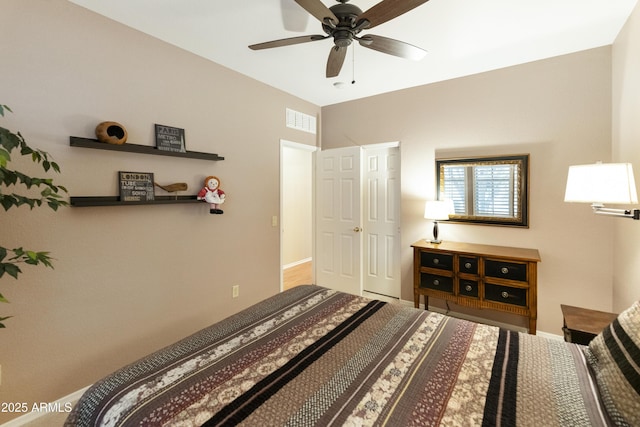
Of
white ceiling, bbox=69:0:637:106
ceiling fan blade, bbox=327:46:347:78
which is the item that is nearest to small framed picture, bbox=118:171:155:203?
white ceiling, bbox=69:0:637:106

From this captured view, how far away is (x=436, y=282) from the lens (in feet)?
9.23

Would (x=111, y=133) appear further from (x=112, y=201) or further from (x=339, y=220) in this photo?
(x=339, y=220)

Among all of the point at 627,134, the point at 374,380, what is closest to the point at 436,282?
the point at 627,134

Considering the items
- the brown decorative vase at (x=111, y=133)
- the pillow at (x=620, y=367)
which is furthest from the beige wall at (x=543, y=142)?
the brown decorative vase at (x=111, y=133)

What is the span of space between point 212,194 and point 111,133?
2.77 feet

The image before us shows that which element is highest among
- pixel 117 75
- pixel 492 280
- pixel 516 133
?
pixel 117 75

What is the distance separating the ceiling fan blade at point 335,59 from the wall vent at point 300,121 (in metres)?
1.43

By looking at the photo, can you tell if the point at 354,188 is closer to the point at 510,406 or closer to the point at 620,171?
the point at 620,171

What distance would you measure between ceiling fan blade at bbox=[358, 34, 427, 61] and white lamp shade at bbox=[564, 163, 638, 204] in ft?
4.00

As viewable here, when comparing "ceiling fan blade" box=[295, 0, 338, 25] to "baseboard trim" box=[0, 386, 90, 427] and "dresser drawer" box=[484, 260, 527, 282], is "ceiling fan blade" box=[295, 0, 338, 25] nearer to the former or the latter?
"dresser drawer" box=[484, 260, 527, 282]

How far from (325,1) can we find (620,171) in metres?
1.98

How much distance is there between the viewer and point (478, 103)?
2910 mm

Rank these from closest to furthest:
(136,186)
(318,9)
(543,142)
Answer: (318,9)
(136,186)
(543,142)

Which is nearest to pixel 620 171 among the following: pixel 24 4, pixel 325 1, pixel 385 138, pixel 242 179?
pixel 325 1
